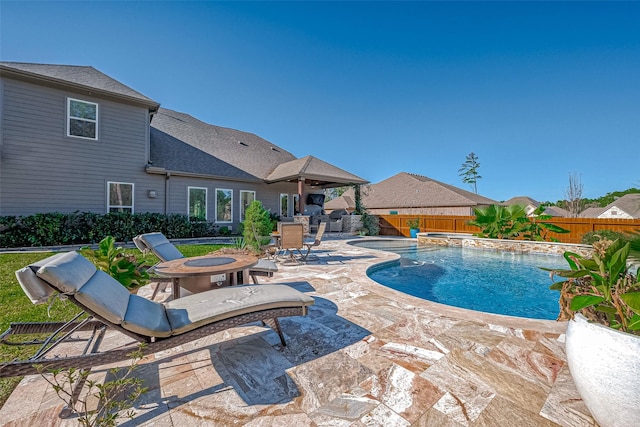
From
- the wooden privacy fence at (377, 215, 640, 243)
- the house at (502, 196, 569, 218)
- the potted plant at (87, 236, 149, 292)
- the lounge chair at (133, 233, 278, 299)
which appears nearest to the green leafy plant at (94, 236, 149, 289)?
the potted plant at (87, 236, 149, 292)

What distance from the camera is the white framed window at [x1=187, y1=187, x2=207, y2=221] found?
12820 millimetres

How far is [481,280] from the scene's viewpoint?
265 inches

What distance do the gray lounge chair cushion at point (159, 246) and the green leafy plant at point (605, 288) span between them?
5.07m

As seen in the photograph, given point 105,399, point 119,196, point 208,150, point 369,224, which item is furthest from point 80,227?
point 369,224

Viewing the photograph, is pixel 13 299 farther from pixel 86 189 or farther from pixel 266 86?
pixel 266 86

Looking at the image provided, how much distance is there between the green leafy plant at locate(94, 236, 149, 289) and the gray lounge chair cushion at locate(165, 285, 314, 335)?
41.3 inches

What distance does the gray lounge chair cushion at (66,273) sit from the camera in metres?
1.74

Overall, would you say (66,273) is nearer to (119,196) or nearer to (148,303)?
(148,303)

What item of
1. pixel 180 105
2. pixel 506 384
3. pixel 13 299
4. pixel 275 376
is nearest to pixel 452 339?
pixel 506 384

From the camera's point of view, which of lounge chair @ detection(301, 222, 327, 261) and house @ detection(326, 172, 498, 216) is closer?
lounge chair @ detection(301, 222, 327, 261)

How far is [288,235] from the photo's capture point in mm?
6945

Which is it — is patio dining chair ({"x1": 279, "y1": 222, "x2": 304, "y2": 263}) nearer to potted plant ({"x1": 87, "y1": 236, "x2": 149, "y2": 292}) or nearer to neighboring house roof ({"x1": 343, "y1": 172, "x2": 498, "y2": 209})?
potted plant ({"x1": 87, "y1": 236, "x2": 149, "y2": 292})

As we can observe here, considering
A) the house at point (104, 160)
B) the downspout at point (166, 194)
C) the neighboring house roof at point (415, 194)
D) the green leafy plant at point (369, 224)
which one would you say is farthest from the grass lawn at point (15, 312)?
the neighboring house roof at point (415, 194)

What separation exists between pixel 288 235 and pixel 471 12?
36.7ft
